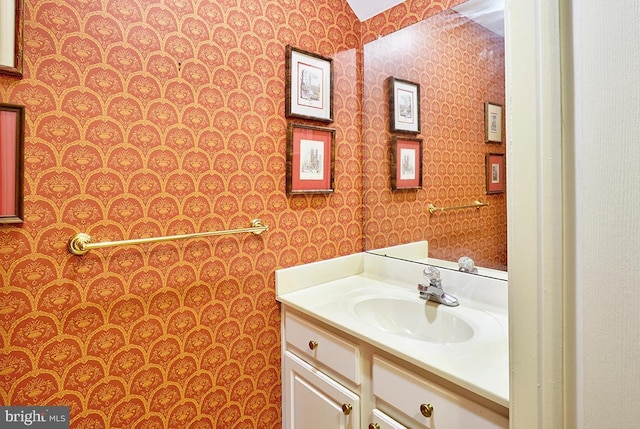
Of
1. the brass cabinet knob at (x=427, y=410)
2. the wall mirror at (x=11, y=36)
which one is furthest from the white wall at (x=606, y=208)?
the wall mirror at (x=11, y=36)

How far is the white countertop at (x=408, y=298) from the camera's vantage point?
→ 83 centimetres

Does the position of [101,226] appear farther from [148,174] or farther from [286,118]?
[286,118]

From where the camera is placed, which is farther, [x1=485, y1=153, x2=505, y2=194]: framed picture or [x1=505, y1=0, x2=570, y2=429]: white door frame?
[x1=485, y1=153, x2=505, y2=194]: framed picture

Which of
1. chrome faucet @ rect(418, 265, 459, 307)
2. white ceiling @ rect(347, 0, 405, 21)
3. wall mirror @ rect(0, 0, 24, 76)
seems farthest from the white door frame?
white ceiling @ rect(347, 0, 405, 21)

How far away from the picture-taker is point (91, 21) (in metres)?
1.01

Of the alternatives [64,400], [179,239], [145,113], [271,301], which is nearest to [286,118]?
[145,113]

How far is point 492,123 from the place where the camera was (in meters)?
1.27

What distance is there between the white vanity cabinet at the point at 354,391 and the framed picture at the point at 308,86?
33.6 inches

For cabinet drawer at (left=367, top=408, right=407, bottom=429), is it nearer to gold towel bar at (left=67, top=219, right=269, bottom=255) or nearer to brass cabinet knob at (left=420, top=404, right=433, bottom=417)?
brass cabinet knob at (left=420, top=404, right=433, bottom=417)

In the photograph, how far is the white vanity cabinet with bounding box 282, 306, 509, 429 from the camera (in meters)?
0.86

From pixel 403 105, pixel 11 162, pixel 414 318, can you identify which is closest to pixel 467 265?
pixel 414 318

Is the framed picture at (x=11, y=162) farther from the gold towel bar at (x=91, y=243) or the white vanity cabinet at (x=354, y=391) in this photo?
the white vanity cabinet at (x=354, y=391)

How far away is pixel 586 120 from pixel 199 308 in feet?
3.97

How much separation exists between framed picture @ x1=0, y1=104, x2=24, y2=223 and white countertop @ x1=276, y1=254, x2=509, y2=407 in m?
0.87
